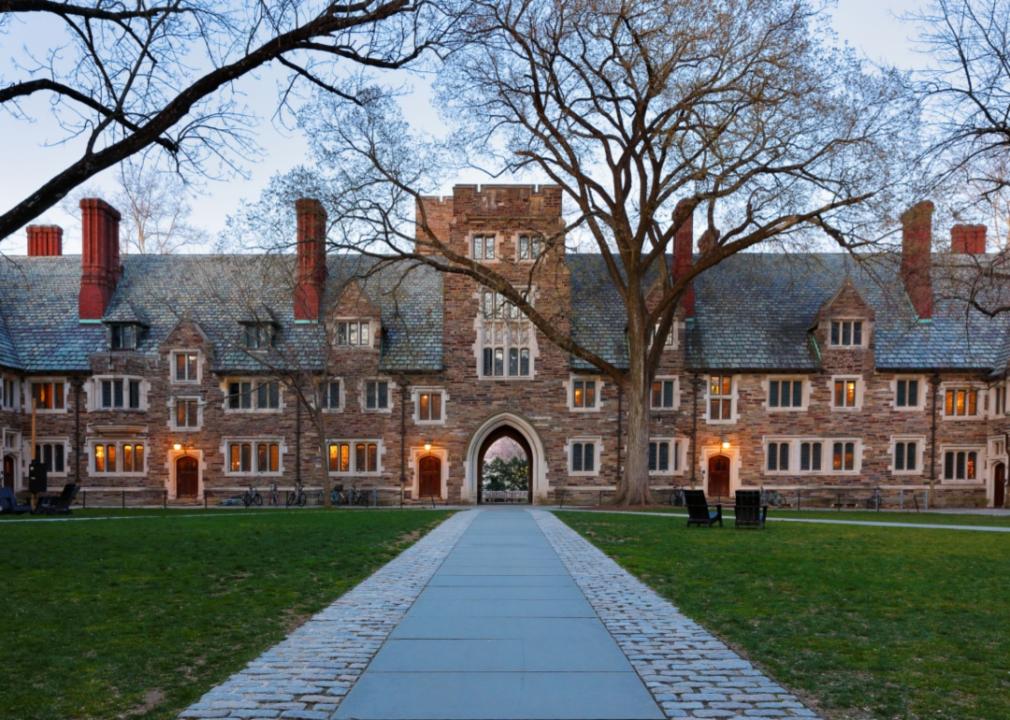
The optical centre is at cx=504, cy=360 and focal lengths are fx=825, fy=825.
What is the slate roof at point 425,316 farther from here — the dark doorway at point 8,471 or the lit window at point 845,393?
the dark doorway at point 8,471

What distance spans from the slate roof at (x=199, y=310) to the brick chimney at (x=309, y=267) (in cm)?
53

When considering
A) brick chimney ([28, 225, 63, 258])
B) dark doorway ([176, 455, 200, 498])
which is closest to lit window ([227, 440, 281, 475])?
dark doorway ([176, 455, 200, 498])

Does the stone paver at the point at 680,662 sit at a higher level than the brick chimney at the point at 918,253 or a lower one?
lower

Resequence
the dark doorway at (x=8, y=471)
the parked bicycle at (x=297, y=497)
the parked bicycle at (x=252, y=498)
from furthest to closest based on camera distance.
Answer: the parked bicycle at (x=297, y=497) < the parked bicycle at (x=252, y=498) < the dark doorway at (x=8, y=471)

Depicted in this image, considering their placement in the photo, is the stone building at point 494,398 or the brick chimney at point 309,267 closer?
the brick chimney at point 309,267

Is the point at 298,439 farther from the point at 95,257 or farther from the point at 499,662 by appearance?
the point at 499,662

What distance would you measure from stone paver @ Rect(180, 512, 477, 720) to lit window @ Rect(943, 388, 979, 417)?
31.6 metres

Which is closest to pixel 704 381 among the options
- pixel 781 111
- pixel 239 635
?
pixel 781 111

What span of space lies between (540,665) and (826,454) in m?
32.1

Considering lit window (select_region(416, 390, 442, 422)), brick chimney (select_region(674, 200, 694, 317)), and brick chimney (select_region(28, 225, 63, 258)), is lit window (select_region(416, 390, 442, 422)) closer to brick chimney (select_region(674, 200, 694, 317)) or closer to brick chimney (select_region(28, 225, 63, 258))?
brick chimney (select_region(674, 200, 694, 317))

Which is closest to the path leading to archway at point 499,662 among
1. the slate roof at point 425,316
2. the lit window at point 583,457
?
the lit window at point 583,457

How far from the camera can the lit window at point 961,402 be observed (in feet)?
115

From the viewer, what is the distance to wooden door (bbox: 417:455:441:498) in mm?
35812

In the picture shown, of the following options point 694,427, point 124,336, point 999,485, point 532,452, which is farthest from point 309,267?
point 999,485
